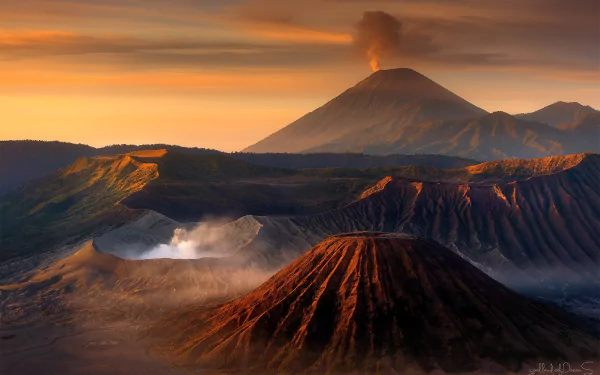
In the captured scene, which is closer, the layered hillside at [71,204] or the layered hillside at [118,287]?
the layered hillside at [118,287]

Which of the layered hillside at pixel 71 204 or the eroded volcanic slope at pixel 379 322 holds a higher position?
the layered hillside at pixel 71 204

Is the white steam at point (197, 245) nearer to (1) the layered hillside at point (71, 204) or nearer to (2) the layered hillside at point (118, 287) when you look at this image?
(2) the layered hillside at point (118, 287)

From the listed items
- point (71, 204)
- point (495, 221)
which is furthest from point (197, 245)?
point (71, 204)

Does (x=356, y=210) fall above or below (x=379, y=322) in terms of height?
above

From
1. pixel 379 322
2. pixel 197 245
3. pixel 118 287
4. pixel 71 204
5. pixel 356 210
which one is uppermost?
pixel 71 204

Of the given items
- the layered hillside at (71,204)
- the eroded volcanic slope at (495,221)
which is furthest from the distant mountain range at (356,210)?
the layered hillside at (71,204)

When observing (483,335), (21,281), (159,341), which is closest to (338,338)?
(483,335)

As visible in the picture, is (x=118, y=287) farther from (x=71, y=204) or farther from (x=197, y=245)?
(x=71, y=204)

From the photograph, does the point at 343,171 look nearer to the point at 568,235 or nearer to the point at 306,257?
the point at 568,235

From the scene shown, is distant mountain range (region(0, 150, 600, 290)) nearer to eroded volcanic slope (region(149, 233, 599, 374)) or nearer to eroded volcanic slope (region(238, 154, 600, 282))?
eroded volcanic slope (region(238, 154, 600, 282))
